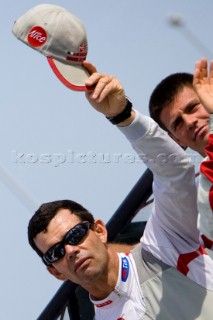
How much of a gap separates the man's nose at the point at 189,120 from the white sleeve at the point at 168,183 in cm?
13

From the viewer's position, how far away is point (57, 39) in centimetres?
303

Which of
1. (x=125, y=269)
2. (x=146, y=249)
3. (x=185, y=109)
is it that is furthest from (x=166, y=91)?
(x=125, y=269)

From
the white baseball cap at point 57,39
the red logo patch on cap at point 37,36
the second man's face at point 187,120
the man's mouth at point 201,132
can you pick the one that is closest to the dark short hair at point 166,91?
the second man's face at point 187,120

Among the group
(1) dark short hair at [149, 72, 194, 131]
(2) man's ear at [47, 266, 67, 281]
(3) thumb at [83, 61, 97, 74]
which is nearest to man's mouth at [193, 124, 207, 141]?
(1) dark short hair at [149, 72, 194, 131]

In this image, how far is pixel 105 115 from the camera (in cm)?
312

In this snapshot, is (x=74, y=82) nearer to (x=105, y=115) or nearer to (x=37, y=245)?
(x=105, y=115)

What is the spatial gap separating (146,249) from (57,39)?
1049 mm

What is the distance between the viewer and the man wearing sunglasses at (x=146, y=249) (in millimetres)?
3156

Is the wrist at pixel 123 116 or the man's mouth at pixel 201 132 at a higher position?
the wrist at pixel 123 116

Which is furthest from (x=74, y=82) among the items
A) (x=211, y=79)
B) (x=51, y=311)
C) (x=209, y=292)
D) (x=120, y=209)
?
(x=51, y=311)

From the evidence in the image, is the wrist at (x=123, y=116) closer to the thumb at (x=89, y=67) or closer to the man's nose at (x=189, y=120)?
the thumb at (x=89, y=67)

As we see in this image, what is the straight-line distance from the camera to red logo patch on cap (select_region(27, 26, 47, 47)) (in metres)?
3.01

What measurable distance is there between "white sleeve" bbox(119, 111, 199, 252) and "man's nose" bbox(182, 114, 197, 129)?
0.13m

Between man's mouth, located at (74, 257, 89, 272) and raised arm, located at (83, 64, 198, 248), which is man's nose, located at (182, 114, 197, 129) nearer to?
raised arm, located at (83, 64, 198, 248)
